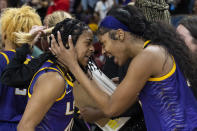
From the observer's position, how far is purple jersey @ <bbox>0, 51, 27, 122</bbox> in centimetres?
282

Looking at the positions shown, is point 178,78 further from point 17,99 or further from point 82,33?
point 17,99

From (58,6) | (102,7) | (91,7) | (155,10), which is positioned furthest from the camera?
(91,7)

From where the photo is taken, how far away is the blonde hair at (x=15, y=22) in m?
3.08

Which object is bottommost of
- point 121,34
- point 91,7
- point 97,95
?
point 91,7

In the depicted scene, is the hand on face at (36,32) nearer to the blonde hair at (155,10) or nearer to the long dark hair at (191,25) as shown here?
the blonde hair at (155,10)

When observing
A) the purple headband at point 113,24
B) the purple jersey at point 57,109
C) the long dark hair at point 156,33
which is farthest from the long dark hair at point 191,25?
the purple jersey at point 57,109

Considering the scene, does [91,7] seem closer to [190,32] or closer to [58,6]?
[58,6]

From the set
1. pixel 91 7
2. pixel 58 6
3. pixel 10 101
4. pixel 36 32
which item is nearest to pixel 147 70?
pixel 36 32

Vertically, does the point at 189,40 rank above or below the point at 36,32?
below

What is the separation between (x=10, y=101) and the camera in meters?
2.85

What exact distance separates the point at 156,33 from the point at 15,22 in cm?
146

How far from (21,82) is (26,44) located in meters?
0.39

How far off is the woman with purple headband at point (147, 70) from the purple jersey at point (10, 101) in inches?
30.2

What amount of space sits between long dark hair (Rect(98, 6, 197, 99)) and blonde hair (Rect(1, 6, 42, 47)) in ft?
3.32
